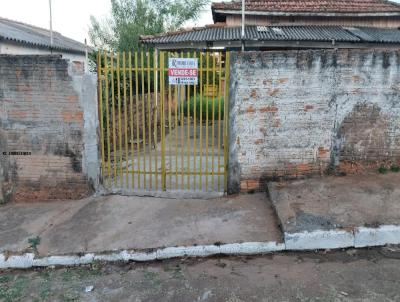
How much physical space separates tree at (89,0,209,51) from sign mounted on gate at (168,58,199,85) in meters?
11.8

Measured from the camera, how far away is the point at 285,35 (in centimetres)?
1089

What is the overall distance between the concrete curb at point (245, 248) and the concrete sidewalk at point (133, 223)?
77mm

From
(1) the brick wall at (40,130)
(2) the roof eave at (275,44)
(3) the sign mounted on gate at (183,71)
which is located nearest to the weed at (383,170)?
(3) the sign mounted on gate at (183,71)

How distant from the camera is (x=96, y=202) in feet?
18.7

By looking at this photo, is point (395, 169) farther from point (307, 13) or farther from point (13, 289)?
point (307, 13)

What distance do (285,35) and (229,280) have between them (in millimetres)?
8712

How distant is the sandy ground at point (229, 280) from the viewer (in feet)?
11.8

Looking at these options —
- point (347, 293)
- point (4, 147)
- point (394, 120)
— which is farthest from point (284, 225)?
point (4, 147)

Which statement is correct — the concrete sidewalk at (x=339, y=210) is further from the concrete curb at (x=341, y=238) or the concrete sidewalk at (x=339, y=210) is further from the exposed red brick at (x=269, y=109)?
the exposed red brick at (x=269, y=109)

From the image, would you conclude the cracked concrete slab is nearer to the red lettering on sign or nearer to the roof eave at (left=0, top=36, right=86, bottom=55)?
the red lettering on sign

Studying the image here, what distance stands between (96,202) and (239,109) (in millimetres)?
2559

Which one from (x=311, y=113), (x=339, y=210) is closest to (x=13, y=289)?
(x=339, y=210)

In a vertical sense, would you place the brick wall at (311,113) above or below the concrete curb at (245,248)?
above

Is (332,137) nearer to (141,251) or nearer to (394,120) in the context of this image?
(394,120)
